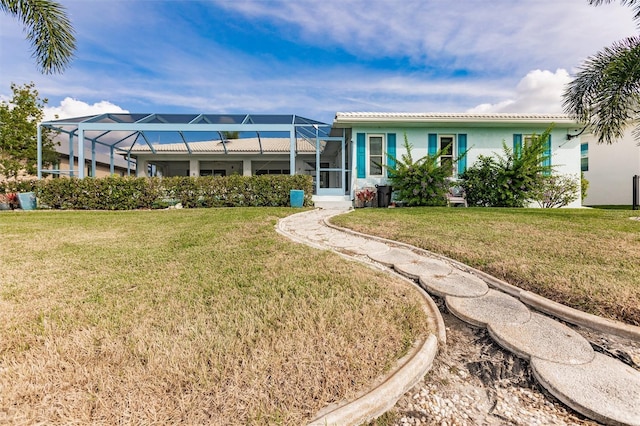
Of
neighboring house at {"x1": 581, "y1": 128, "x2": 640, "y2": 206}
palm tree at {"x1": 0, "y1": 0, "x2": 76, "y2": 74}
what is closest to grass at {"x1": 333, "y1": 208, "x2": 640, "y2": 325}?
palm tree at {"x1": 0, "y1": 0, "x2": 76, "y2": 74}

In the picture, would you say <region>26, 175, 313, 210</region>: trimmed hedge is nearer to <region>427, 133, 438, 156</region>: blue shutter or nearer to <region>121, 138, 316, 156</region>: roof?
<region>427, 133, 438, 156</region>: blue shutter

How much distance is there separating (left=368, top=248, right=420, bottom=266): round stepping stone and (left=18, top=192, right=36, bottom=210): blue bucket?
40.8 ft

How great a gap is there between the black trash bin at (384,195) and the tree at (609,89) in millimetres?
5364

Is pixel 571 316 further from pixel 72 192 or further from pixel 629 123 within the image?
pixel 72 192

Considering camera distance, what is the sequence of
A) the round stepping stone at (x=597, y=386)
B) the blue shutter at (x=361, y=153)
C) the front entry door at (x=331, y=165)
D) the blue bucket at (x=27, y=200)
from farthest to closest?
the front entry door at (x=331, y=165), the blue shutter at (x=361, y=153), the blue bucket at (x=27, y=200), the round stepping stone at (x=597, y=386)

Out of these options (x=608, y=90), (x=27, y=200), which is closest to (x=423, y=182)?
(x=608, y=90)

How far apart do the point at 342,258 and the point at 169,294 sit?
81.1 inches

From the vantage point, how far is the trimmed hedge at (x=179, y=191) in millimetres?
9891

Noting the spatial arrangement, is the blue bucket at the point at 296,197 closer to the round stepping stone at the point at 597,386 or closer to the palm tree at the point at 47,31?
the palm tree at the point at 47,31

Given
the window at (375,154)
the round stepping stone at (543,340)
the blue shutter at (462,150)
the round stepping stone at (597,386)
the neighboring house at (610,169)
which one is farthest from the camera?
the neighboring house at (610,169)

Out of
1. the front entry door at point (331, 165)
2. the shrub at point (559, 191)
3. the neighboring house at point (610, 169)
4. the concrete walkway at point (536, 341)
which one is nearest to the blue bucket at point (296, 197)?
the front entry door at point (331, 165)

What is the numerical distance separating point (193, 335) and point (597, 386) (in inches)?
94.0

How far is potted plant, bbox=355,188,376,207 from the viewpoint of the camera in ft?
36.4

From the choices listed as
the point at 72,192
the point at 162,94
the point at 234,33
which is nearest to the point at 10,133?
the point at 162,94
